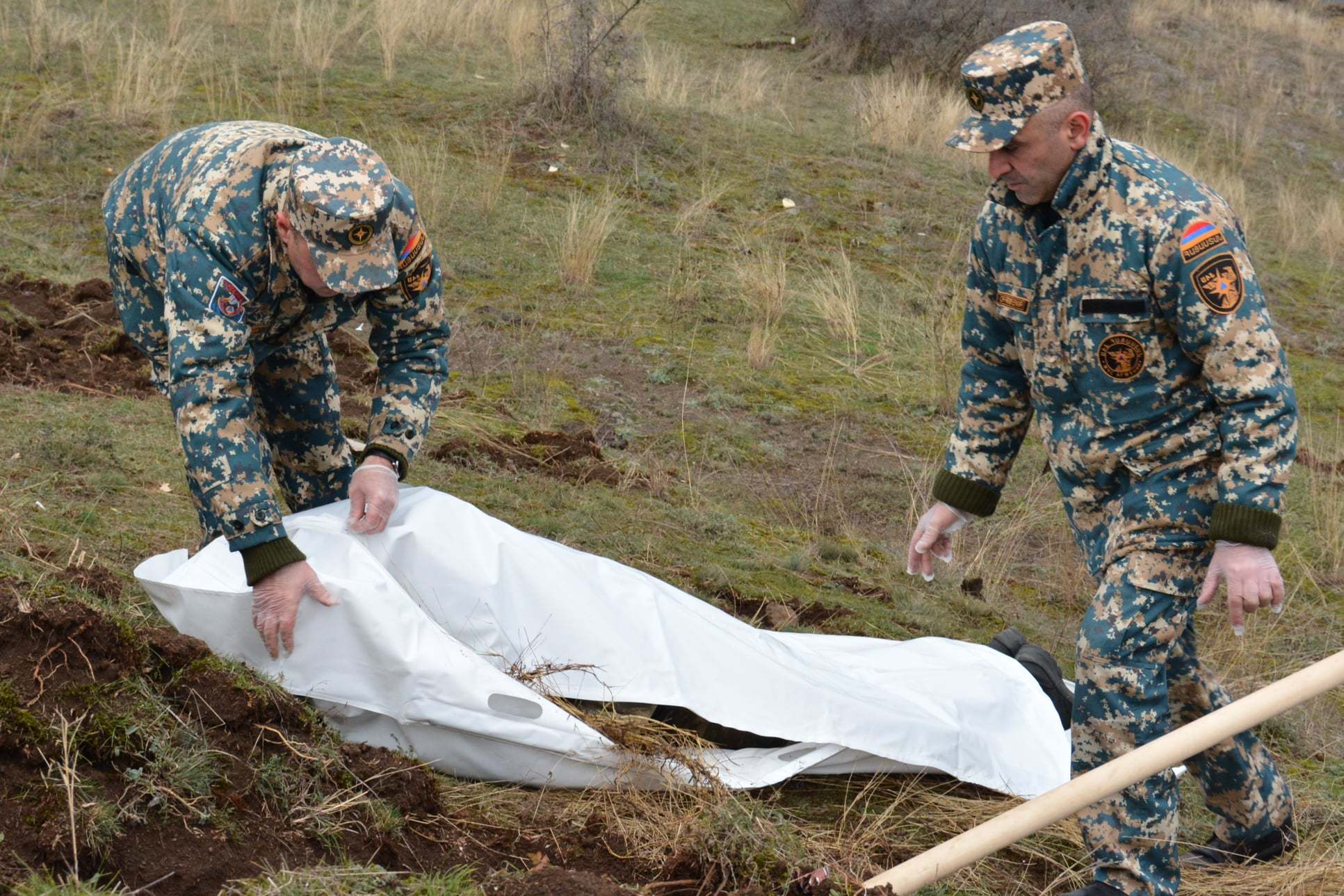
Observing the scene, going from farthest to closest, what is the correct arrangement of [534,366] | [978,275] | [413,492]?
[534,366], [413,492], [978,275]

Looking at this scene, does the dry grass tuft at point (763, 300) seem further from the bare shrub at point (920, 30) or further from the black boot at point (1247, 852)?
the bare shrub at point (920, 30)

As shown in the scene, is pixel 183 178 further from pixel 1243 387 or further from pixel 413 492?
pixel 1243 387

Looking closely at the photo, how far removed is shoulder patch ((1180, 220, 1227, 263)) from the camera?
2.91m

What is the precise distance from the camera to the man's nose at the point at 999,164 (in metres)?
3.06

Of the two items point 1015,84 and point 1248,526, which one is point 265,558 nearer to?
point 1015,84

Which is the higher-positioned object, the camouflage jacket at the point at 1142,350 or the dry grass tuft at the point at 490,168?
the camouflage jacket at the point at 1142,350

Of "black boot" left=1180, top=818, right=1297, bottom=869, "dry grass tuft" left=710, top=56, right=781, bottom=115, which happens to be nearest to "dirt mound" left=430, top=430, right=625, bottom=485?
"black boot" left=1180, top=818, right=1297, bottom=869

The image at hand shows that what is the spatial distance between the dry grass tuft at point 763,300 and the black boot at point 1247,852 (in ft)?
15.2

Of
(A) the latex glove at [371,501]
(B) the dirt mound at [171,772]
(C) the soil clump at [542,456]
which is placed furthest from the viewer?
(C) the soil clump at [542,456]

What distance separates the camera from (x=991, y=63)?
3014 millimetres

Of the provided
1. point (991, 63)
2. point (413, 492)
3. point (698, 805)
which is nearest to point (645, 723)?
point (698, 805)

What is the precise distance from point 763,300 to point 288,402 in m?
4.74

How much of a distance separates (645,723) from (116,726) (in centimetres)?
129

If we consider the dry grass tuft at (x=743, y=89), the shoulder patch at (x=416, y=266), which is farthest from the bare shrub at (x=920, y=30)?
the shoulder patch at (x=416, y=266)
